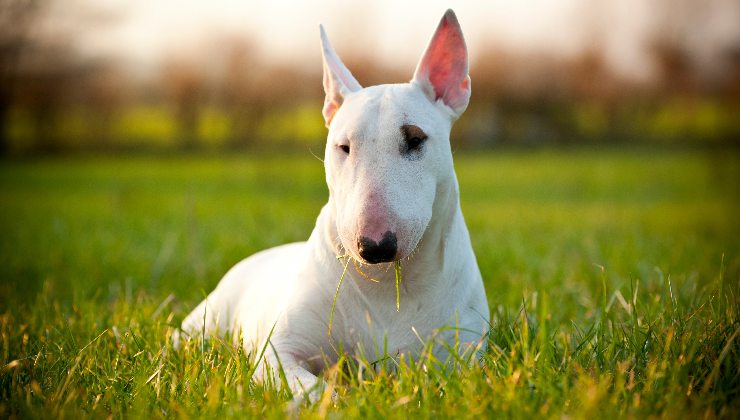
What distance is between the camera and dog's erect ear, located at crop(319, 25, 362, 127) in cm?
275

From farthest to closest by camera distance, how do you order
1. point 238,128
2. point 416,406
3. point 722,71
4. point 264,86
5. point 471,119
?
1. point 471,119
2. point 238,128
3. point 264,86
4. point 722,71
5. point 416,406

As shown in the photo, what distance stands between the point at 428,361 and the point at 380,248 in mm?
381

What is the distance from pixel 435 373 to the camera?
7.59ft

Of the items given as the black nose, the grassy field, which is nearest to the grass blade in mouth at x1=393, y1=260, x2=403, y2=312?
the grassy field

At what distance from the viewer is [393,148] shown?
241 cm

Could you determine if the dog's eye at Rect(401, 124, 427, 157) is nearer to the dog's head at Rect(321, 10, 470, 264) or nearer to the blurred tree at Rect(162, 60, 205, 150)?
the dog's head at Rect(321, 10, 470, 264)

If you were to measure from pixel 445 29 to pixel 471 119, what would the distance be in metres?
22.0

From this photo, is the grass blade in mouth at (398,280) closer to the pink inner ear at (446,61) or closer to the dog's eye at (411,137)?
the dog's eye at (411,137)

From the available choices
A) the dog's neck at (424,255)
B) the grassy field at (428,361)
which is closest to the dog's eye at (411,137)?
the dog's neck at (424,255)

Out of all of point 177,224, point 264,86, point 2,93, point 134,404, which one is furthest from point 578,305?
point 2,93

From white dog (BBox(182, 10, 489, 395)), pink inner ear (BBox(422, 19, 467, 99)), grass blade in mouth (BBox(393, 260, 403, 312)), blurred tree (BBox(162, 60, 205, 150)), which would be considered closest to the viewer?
white dog (BBox(182, 10, 489, 395))

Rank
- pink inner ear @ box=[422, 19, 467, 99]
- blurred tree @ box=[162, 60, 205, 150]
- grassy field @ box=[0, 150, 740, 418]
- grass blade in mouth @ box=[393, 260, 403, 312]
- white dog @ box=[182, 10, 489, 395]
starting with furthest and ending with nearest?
blurred tree @ box=[162, 60, 205, 150], pink inner ear @ box=[422, 19, 467, 99], grass blade in mouth @ box=[393, 260, 403, 312], white dog @ box=[182, 10, 489, 395], grassy field @ box=[0, 150, 740, 418]

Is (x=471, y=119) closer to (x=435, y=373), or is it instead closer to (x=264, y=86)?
(x=264, y=86)

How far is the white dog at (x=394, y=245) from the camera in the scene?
2361 mm
